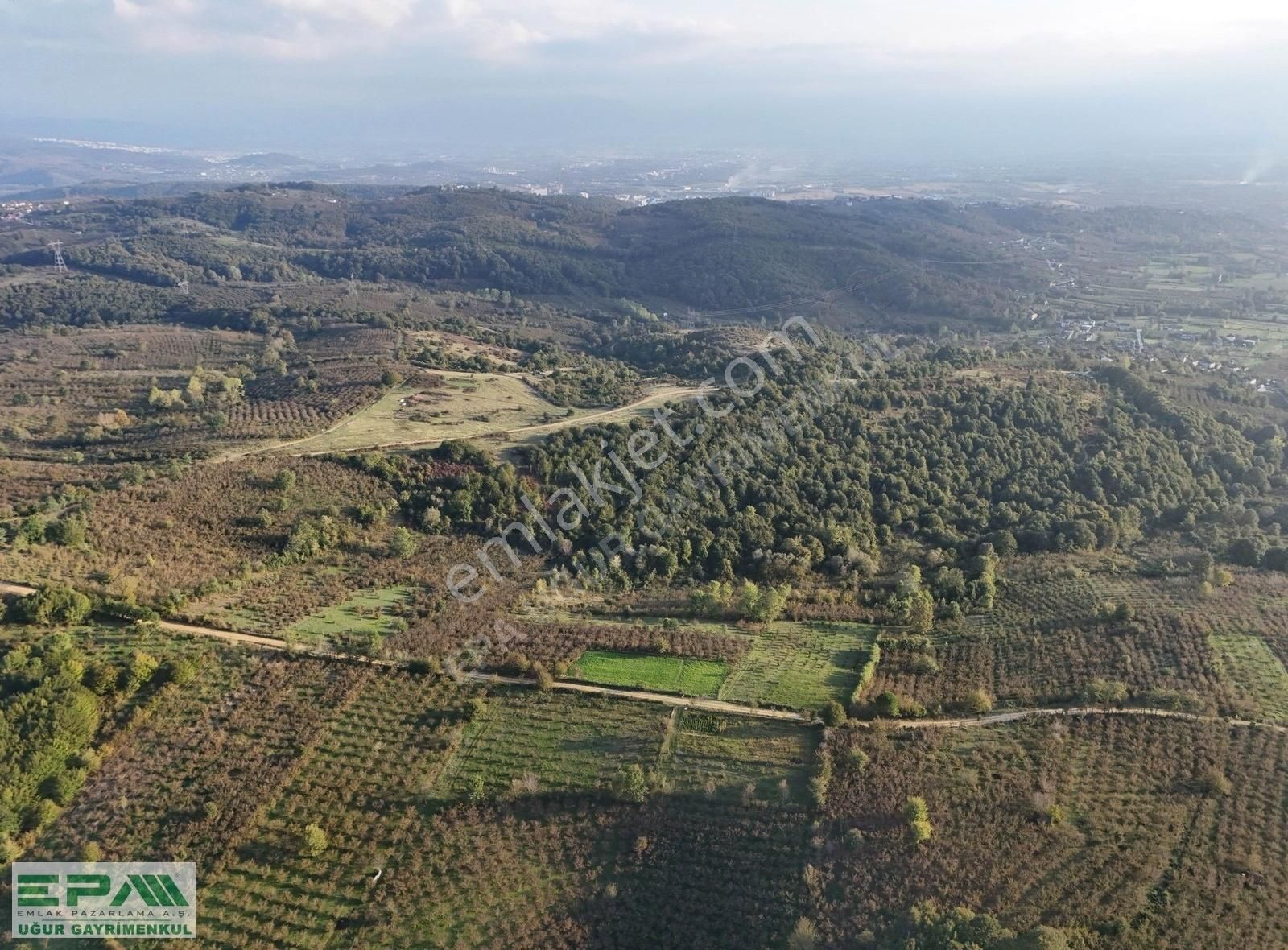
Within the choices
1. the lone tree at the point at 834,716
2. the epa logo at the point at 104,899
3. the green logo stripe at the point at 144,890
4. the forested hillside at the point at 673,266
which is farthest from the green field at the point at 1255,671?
the forested hillside at the point at 673,266

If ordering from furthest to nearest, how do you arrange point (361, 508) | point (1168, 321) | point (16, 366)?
1. point (1168, 321)
2. point (16, 366)
3. point (361, 508)

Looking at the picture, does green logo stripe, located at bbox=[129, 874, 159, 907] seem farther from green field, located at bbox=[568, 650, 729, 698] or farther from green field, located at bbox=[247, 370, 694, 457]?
green field, located at bbox=[247, 370, 694, 457]

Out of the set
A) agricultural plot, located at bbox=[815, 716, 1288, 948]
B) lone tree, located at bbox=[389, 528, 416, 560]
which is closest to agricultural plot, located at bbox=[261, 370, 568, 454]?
lone tree, located at bbox=[389, 528, 416, 560]

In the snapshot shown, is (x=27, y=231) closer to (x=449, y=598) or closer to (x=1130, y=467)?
(x=449, y=598)

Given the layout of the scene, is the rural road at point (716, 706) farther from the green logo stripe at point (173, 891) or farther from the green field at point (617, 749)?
the green logo stripe at point (173, 891)

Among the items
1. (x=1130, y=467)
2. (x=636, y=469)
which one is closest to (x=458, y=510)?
(x=636, y=469)

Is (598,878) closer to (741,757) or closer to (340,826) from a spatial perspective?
(741,757)

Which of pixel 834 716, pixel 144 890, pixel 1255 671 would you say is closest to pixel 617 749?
pixel 834 716
